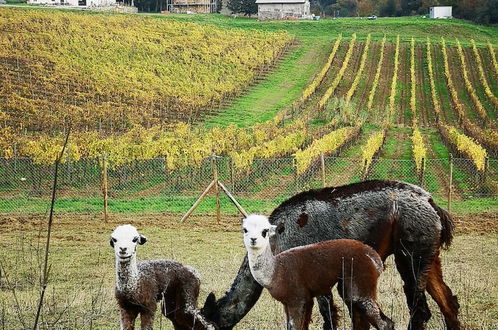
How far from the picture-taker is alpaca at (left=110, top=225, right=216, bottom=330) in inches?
260

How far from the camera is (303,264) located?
6.41m

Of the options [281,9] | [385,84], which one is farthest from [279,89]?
[281,9]

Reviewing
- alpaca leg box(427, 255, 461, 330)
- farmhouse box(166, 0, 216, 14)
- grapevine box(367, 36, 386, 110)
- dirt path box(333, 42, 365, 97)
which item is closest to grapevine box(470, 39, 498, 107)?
grapevine box(367, 36, 386, 110)

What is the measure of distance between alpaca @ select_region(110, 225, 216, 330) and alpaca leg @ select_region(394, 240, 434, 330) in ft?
6.83

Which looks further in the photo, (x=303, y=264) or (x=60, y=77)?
(x=60, y=77)

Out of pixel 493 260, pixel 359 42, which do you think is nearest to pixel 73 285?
pixel 493 260

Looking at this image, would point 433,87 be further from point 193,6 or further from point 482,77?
point 193,6

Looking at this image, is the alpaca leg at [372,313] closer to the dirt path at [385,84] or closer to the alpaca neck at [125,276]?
the alpaca neck at [125,276]

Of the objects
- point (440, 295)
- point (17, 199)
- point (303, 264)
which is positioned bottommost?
point (17, 199)

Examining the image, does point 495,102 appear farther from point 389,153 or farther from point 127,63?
point 127,63

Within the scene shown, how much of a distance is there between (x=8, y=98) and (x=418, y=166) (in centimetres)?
2234

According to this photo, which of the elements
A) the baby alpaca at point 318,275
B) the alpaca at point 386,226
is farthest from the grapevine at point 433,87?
the baby alpaca at point 318,275

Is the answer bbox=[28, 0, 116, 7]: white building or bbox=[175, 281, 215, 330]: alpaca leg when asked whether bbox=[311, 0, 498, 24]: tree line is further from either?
bbox=[175, 281, 215, 330]: alpaca leg

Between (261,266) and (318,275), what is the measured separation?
53cm
